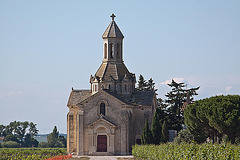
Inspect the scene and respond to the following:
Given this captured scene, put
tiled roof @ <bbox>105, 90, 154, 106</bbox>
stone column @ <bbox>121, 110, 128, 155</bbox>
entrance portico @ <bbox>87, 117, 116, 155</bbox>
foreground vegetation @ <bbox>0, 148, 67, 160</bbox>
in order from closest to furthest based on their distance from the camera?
foreground vegetation @ <bbox>0, 148, 67, 160</bbox>, stone column @ <bbox>121, 110, 128, 155</bbox>, entrance portico @ <bbox>87, 117, 116, 155</bbox>, tiled roof @ <bbox>105, 90, 154, 106</bbox>

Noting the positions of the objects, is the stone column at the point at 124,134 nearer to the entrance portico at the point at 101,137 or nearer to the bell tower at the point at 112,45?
the entrance portico at the point at 101,137

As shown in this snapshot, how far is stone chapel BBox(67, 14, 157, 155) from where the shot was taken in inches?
3182

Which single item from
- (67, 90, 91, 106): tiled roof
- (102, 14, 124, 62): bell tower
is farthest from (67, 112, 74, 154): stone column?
(102, 14, 124, 62): bell tower

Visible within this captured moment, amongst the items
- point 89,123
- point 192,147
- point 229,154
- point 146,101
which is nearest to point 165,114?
point 146,101

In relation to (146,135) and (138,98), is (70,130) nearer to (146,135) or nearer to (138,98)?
(138,98)

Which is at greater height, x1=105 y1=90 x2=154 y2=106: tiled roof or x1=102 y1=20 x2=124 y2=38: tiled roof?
x1=102 y1=20 x2=124 y2=38: tiled roof

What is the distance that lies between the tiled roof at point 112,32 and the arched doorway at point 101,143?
15754 millimetres

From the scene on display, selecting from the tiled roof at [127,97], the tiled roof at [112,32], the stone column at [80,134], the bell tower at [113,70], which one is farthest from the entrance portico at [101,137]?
the tiled roof at [112,32]

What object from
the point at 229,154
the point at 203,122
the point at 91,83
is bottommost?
the point at 229,154

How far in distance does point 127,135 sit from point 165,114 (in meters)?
17.1

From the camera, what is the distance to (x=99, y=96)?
268 feet

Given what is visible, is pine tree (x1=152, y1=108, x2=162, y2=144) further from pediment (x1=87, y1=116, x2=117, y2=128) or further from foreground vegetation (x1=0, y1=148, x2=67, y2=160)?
foreground vegetation (x1=0, y1=148, x2=67, y2=160)

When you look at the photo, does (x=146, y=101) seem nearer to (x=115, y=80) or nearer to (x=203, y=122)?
(x=115, y=80)

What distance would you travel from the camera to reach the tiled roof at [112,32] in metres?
86.4
